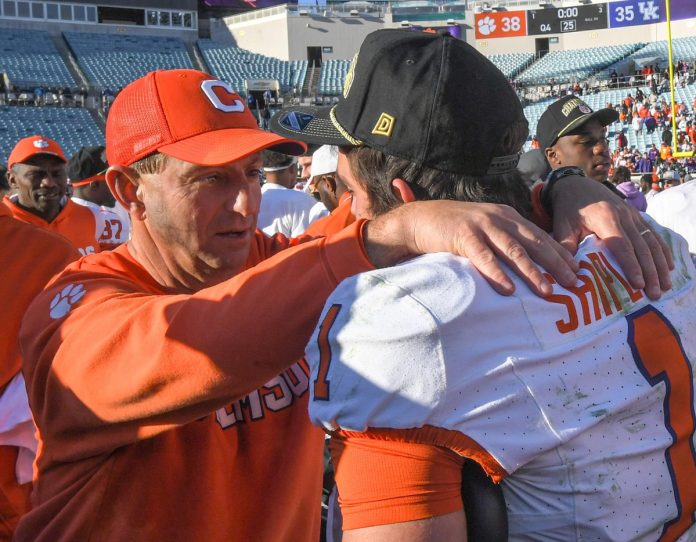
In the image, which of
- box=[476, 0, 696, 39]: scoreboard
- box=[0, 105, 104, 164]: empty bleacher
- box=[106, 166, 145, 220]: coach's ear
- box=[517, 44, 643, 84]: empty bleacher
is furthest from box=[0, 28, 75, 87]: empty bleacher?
box=[106, 166, 145, 220]: coach's ear

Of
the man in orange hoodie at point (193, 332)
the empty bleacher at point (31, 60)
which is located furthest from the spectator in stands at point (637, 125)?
the man in orange hoodie at point (193, 332)

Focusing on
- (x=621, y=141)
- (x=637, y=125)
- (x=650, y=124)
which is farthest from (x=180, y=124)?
→ (x=637, y=125)

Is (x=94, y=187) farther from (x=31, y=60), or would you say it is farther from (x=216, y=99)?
(x=31, y=60)

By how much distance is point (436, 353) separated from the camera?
3.47ft

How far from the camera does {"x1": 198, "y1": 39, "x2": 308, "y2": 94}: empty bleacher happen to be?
35562 millimetres

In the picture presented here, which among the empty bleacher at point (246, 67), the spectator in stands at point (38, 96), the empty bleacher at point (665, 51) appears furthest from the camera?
the empty bleacher at point (246, 67)

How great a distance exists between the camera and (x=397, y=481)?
1089 millimetres

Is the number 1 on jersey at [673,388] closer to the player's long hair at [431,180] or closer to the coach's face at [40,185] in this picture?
the player's long hair at [431,180]

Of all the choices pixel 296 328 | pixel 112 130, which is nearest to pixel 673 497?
pixel 296 328

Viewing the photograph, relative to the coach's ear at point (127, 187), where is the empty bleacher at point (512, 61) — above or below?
above

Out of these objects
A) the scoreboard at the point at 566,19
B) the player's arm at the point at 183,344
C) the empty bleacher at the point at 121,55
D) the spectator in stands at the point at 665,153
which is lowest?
the spectator in stands at the point at 665,153

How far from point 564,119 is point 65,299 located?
170 inches

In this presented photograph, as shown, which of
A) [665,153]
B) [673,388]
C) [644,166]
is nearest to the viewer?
[673,388]

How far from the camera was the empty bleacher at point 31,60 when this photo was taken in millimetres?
31406
